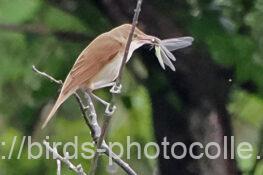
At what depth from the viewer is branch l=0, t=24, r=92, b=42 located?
565cm

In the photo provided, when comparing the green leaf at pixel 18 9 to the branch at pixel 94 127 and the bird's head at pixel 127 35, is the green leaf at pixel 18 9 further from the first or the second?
the branch at pixel 94 127

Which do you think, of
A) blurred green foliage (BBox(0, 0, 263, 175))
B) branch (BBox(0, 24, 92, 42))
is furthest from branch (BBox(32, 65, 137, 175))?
branch (BBox(0, 24, 92, 42))

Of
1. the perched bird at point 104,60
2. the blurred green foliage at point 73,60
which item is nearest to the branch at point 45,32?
the blurred green foliage at point 73,60

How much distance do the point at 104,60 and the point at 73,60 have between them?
2.19 meters

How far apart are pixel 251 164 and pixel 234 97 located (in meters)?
0.67

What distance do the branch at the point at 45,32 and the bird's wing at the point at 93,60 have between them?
2.02m

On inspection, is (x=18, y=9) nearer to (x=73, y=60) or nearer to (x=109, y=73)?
(x=73, y=60)

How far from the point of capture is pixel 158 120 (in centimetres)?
584

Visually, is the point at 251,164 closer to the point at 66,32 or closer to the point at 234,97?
the point at 234,97

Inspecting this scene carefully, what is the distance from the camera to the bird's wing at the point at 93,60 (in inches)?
139

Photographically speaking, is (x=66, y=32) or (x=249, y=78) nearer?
(x=249, y=78)

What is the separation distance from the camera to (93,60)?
3574 millimetres

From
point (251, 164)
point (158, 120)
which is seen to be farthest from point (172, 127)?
point (251, 164)

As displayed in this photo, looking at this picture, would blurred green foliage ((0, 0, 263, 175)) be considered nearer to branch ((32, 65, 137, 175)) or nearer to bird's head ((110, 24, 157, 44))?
bird's head ((110, 24, 157, 44))
